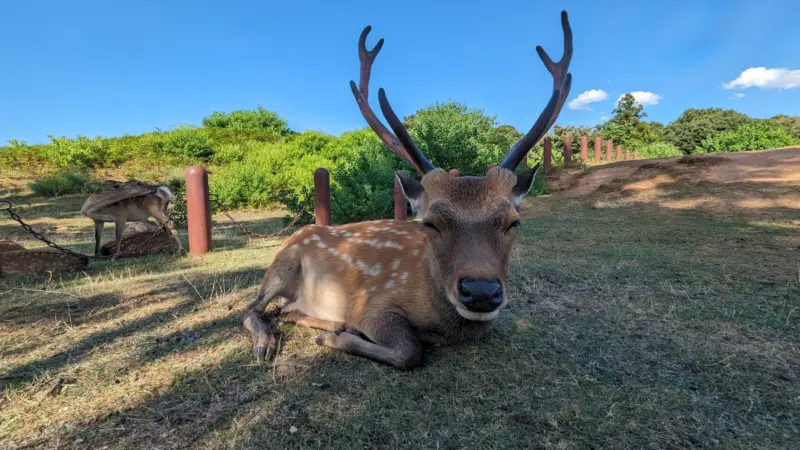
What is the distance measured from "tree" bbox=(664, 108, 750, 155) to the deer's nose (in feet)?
142

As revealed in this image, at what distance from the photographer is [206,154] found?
59.6 feet

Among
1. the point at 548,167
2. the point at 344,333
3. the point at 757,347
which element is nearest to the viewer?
the point at 757,347

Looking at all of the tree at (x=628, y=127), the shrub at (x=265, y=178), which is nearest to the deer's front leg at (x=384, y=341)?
the shrub at (x=265, y=178)

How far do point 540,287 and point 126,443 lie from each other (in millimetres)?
3336

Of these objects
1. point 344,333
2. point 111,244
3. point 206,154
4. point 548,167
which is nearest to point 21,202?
point 206,154

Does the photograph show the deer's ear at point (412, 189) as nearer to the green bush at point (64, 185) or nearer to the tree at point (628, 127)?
the green bush at point (64, 185)

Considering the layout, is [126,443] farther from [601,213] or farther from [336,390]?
[601,213]

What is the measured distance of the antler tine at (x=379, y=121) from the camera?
9.13 feet

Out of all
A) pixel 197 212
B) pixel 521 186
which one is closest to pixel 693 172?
pixel 521 186

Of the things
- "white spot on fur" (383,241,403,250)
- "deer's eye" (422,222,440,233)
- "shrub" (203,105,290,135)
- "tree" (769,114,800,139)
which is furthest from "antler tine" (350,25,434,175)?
"tree" (769,114,800,139)

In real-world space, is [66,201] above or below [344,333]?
above

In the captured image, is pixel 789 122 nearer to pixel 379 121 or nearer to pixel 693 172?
pixel 693 172

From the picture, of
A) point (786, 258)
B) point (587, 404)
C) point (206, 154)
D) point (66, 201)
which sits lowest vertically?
point (587, 404)

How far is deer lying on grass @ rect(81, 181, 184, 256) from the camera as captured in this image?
5621mm
